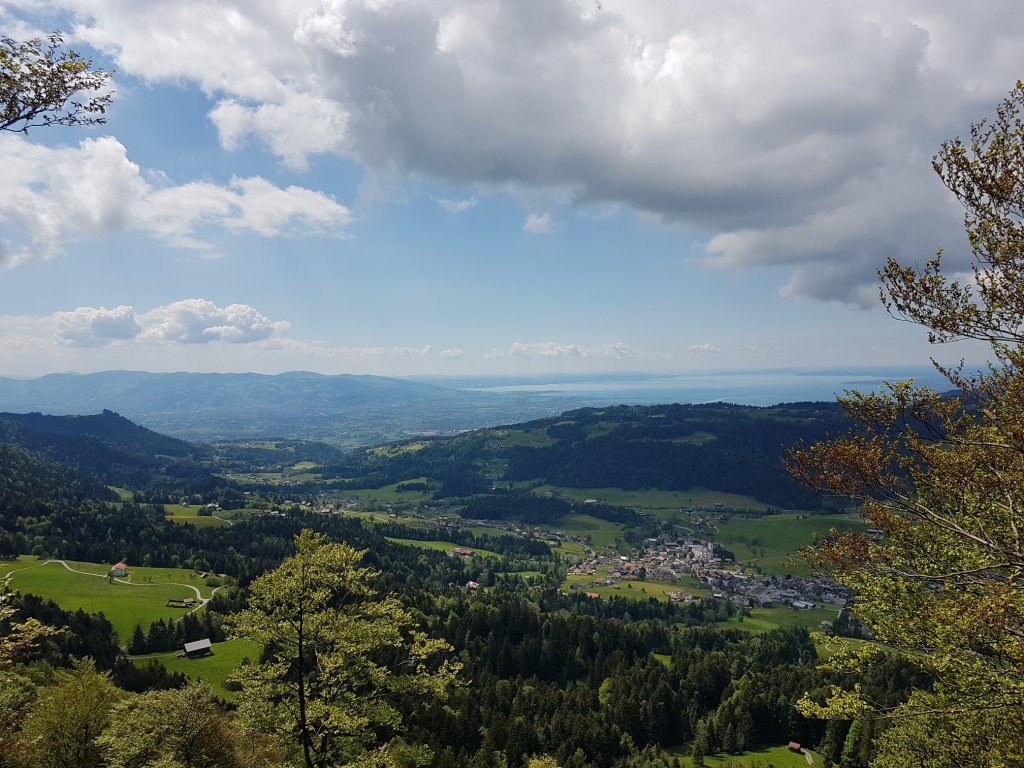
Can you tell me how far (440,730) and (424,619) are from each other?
3688 centimetres

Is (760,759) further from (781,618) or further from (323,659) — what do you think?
(781,618)

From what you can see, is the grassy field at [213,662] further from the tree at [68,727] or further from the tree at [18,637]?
the tree at [18,637]

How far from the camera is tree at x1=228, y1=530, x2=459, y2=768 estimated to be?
53.6ft

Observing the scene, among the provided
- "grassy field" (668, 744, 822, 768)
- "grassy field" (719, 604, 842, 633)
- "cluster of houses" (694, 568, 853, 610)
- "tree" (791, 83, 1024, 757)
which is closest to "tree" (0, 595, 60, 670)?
"tree" (791, 83, 1024, 757)

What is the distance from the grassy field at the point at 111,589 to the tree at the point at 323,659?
9954cm

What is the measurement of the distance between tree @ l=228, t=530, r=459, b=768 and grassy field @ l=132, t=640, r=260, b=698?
7023 centimetres

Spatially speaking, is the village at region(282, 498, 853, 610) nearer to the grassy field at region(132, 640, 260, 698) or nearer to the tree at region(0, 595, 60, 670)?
the grassy field at region(132, 640, 260, 698)

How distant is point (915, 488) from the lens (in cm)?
1446

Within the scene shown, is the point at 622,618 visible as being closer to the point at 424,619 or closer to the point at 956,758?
the point at 424,619

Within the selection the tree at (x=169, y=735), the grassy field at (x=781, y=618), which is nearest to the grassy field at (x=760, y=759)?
the grassy field at (x=781, y=618)

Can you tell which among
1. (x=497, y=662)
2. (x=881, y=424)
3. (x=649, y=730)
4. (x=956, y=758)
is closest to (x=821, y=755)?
(x=649, y=730)

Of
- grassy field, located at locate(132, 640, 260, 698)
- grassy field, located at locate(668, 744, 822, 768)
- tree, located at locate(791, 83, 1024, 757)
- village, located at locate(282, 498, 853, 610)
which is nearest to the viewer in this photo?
tree, located at locate(791, 83, 1024, 757)

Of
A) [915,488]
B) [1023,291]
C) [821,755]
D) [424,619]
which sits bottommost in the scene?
[821,755]

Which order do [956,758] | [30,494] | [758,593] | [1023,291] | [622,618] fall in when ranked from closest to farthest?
[1023,291] → [956,758] → [622,618] → [758,593] → [30,494]
